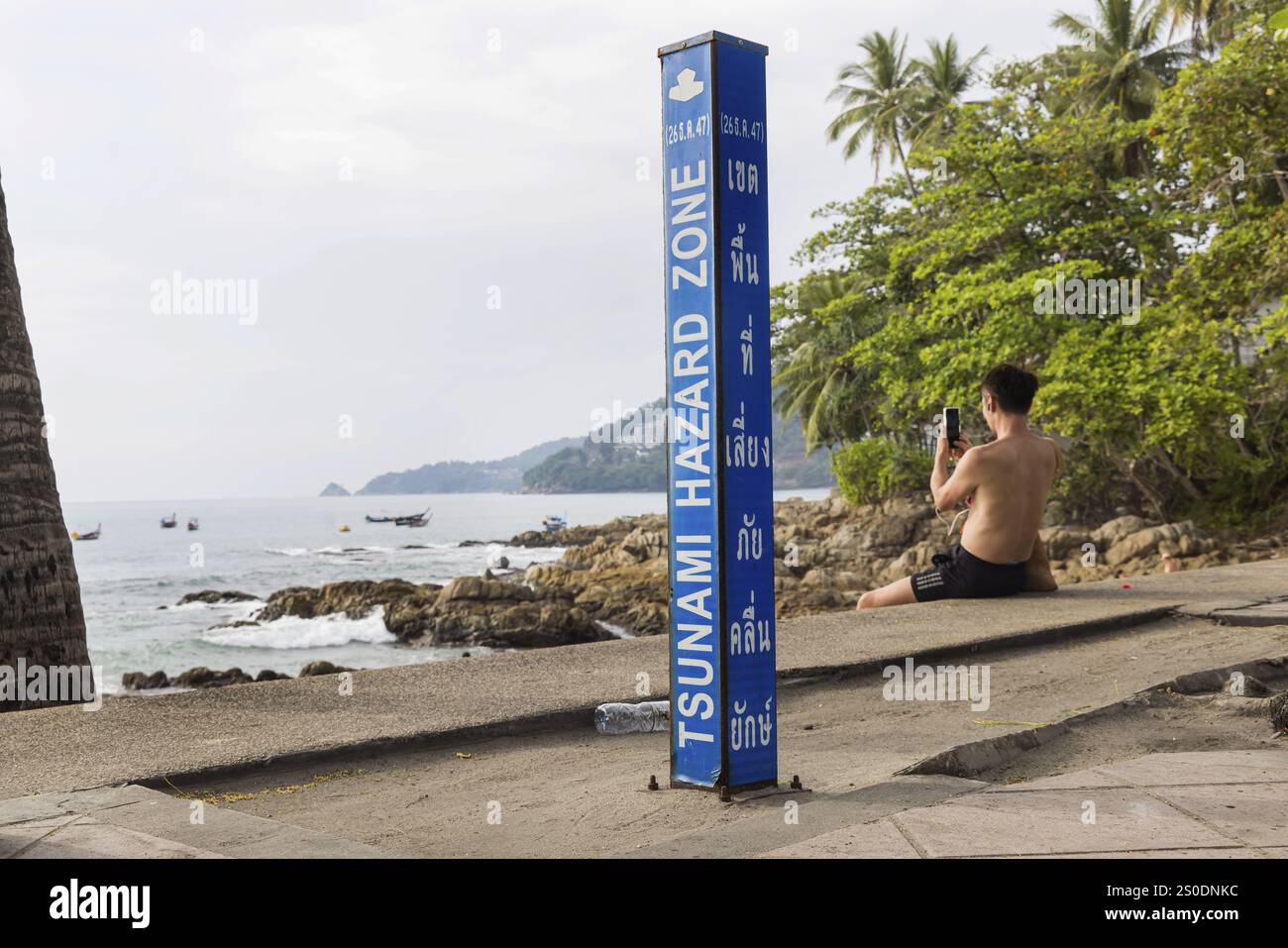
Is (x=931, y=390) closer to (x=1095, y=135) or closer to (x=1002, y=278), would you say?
(x=1002, y=278)

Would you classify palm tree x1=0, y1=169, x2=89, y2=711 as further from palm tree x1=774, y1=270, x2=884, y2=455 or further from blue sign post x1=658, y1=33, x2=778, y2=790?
palm tree x1=774, y1=270, x2=884, y2=455

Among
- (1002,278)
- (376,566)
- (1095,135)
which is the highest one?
(1095,135)

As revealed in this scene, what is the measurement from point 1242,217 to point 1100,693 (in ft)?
54.3

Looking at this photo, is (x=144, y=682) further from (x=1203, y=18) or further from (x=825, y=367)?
(x=1203, y=18)

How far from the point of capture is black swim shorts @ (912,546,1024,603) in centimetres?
914

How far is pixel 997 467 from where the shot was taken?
841cm

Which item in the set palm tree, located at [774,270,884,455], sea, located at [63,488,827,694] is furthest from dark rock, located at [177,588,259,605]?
palm tree, located at [774,270,884,455]

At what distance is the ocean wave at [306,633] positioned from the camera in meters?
24.8

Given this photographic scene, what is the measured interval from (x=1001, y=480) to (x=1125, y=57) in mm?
27982

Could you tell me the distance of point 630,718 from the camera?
18.3ft
